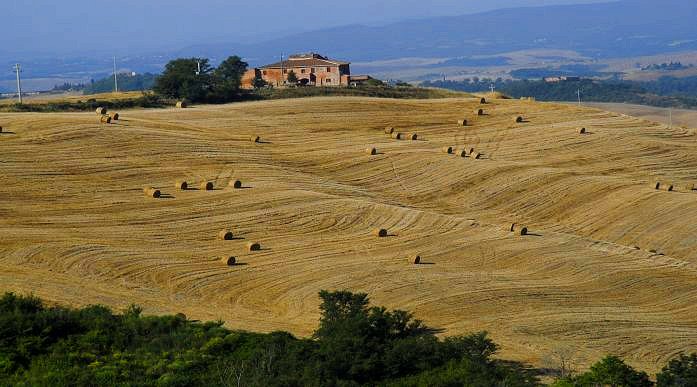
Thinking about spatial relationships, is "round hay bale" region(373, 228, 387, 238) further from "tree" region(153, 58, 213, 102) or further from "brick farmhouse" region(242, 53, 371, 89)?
"brick farmhouse" region(242, 53, 371, 89)

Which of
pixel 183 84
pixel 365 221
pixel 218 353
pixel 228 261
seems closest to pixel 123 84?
pixel 183 84

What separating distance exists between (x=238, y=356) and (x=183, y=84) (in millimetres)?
47867

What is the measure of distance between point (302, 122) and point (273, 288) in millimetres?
27802

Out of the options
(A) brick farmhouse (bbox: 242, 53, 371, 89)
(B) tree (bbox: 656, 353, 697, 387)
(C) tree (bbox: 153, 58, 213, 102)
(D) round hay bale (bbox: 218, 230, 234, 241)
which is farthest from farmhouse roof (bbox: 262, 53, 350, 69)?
(B) tree (bbox: 656, 353, 697, 387)

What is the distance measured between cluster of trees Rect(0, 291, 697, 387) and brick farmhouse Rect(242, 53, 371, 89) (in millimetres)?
63039

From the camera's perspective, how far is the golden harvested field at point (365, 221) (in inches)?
1518

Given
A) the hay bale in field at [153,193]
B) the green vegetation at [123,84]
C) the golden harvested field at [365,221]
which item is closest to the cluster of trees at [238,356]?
the golden harvested field at [365,221]

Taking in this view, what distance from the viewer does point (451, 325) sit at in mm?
37594

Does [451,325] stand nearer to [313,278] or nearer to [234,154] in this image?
[313,278]

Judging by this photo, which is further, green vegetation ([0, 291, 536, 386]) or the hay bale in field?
the hay bale in field

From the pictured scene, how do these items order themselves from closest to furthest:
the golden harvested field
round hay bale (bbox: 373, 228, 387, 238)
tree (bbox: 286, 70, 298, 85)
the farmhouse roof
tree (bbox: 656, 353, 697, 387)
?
tree (bbox: 656, 353, 697, 387)
the golden harvested field
round hay bale (bbox: 373, 228, 387, 238)
tree (bbox: 286, 70, 298, 85)
the farmhouse roof

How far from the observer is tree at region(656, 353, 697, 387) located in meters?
29.0

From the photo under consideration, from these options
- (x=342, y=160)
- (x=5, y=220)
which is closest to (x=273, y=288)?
(x=5, y=220)

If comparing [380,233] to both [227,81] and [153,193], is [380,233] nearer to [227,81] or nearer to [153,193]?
[153,193]
